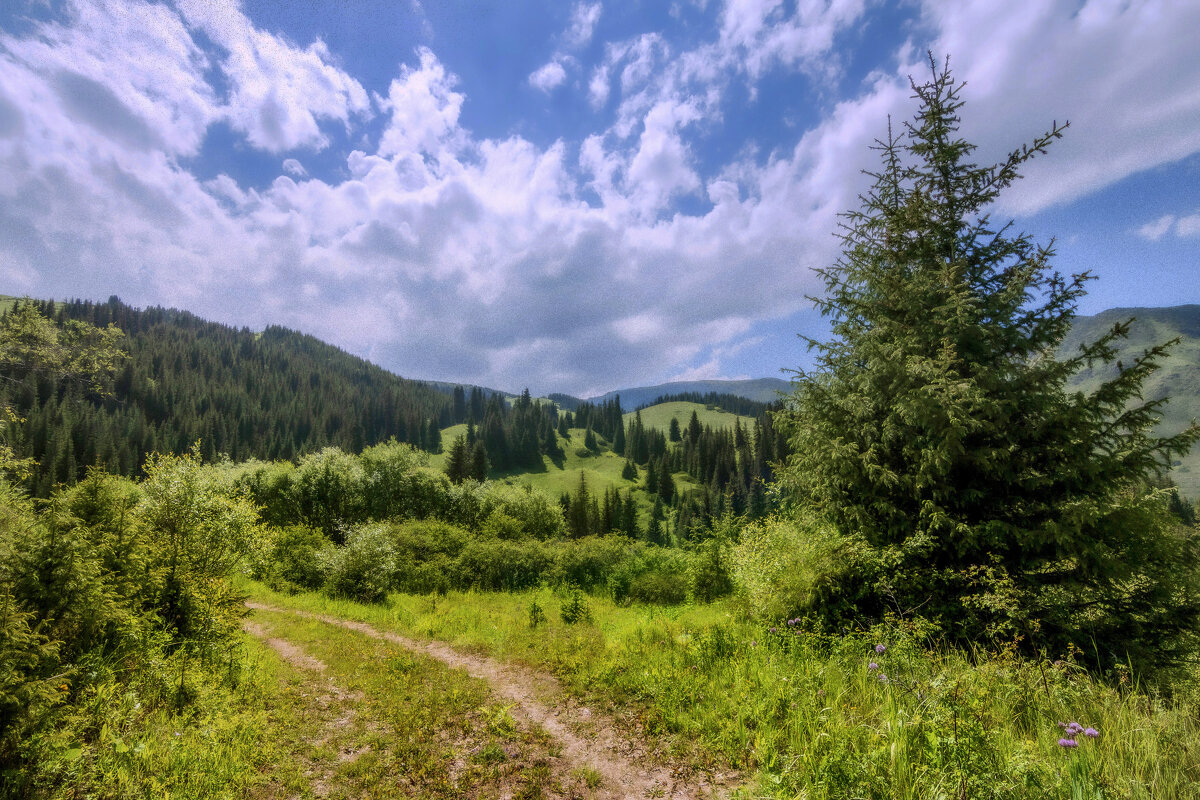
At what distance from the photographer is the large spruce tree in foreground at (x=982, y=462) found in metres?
7.60

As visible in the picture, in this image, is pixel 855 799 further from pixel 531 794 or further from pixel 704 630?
pixel 704 630

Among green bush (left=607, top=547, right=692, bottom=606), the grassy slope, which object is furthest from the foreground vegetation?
the grassy slope

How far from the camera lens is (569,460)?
151750mm

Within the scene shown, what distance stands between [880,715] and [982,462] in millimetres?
5387

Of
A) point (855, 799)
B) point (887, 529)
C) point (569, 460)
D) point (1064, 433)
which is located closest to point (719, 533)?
point (887, 529)

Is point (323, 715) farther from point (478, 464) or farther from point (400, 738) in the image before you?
point (478, 464)

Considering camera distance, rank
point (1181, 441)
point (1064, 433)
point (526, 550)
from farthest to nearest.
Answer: point (526, 550), point (1064, 433), point (1181, 441)

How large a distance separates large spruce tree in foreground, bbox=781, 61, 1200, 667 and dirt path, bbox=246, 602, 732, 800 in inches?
190

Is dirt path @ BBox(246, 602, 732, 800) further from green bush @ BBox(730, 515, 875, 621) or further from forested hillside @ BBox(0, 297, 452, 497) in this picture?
forested hillside @ BBox(0, 297, 452, 497)

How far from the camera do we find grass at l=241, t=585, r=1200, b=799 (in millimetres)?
3943

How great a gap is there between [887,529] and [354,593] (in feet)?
74.1

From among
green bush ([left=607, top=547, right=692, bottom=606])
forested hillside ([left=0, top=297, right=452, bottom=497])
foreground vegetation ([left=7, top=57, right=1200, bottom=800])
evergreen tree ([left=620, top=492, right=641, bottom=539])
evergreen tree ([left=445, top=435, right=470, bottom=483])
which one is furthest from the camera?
evergreen tree ([left=620, top=492, right=641, bottom=539])

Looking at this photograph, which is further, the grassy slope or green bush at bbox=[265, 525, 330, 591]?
the grassy slope

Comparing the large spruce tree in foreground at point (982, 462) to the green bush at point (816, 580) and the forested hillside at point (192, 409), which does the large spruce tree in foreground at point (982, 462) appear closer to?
the green bush at point (816, 580)
